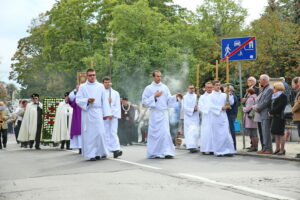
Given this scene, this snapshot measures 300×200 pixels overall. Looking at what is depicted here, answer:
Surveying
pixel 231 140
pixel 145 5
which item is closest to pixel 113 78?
pixel 145 5

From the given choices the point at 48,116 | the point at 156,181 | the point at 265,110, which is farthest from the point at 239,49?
the point at 156,181

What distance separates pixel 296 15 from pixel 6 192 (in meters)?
34.4

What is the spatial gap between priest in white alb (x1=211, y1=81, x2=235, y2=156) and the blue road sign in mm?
1482

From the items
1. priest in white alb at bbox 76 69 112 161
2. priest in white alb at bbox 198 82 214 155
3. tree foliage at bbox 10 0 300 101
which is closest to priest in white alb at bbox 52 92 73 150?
priest in white alb at bbox 198 82 214 155

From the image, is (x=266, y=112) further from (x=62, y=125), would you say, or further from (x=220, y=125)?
(x=62, y=125)

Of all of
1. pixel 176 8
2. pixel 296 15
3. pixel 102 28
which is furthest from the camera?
pixel 176 8

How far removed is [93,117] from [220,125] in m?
3.60

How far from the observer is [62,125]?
20109 millimetres

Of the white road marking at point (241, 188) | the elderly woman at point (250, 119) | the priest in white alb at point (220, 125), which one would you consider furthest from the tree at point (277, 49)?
the white road marking at point (241, 188)

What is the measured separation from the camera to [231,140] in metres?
14.4

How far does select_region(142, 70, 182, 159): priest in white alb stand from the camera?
13.5 metres

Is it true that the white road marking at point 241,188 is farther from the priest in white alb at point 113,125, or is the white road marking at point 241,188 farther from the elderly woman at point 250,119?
the elderly woman at point 250,119

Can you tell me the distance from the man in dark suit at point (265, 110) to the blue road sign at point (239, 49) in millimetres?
2271

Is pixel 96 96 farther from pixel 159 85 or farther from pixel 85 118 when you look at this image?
pixel 159 85
